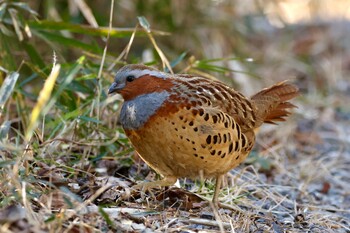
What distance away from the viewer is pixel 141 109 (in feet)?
11.5

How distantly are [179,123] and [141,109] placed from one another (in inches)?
7.6

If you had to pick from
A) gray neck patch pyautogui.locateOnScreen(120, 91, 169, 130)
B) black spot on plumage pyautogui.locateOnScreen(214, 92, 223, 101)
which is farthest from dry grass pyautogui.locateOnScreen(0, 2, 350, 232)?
black spot on plumage pyautogui.locateOnScreen(214, 92, 223, 101)

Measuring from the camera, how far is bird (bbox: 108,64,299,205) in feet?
11.3

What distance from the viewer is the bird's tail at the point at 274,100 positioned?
14.0 feet

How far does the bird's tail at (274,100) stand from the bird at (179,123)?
0.45 meters

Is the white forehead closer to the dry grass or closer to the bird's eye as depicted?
the bird's eye

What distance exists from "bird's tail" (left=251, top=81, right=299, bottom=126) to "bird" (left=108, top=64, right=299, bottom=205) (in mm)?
448

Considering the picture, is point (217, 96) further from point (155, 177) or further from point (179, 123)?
point (155, 177)

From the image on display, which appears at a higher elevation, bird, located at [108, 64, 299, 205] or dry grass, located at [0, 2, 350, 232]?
bird, located at [108, 64, 299, 205]

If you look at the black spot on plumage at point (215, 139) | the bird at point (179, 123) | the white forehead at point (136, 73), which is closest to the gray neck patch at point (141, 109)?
the bird at point (179, 123)

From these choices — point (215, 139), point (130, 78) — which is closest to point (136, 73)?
point (130, 78)

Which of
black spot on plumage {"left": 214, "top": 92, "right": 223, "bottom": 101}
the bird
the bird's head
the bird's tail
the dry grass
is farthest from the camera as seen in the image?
the bird's tail

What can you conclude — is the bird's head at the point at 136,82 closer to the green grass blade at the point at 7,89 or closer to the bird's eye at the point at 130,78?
the bird's eye at the point at 130,78

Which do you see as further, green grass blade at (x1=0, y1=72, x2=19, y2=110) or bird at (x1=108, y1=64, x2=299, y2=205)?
green grass blade at (x1=0, y1=72, x2=19, y2=110)
